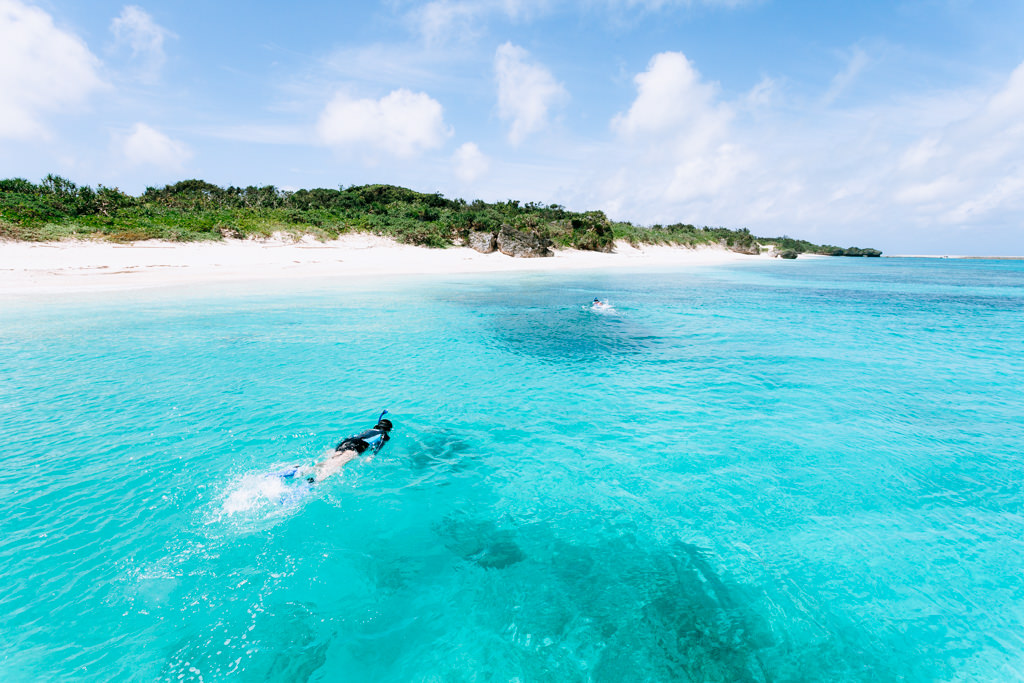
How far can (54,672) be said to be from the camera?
4352 mm

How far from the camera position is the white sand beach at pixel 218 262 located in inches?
1237

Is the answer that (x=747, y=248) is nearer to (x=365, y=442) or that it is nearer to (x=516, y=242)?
(x=516, y=242)

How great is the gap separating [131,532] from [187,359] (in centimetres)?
1011

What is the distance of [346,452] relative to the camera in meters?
8.27

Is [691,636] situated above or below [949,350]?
below

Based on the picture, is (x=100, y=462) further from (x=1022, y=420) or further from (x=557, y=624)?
(x=1022, y=420)

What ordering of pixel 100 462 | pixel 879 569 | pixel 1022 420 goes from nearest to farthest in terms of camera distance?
pixel 879 569 < pixel 100 462 < pixel 1022 420

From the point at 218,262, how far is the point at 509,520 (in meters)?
46.9

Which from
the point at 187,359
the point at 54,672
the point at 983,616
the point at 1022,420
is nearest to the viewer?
the point at 54,672

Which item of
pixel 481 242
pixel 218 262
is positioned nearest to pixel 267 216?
pixel 218 262

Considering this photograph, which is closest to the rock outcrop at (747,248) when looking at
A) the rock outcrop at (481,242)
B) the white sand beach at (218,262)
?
the white sand beach at (218,262)

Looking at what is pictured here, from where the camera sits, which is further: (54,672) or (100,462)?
(100,462)

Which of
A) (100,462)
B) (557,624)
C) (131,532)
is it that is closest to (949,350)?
(557,624)

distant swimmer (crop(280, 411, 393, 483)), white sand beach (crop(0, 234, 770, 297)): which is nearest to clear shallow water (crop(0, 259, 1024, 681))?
distant swimmer (crop(280, 411, 393, 483))
